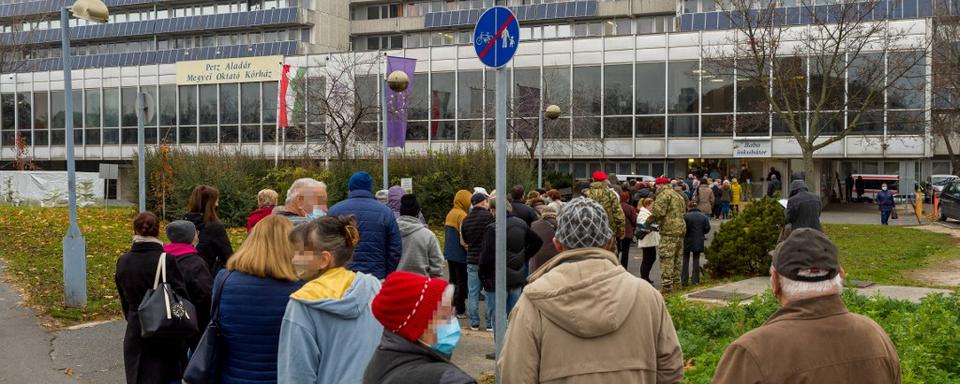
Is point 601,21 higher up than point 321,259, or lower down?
higher up

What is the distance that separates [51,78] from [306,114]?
83.0 feet

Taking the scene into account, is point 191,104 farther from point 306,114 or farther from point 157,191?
point 157,191

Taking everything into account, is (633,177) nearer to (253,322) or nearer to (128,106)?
(128,106)

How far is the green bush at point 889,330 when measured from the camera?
637 centimetres

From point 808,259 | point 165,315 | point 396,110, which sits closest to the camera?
point 808,259

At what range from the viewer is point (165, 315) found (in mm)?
5848

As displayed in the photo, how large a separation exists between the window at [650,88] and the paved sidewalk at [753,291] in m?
29.2

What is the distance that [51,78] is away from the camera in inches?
2229

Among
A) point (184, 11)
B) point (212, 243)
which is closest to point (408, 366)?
point (212, 243)

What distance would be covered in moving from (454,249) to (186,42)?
63.4 metres

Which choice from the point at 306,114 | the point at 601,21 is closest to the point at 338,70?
the point at 306,114

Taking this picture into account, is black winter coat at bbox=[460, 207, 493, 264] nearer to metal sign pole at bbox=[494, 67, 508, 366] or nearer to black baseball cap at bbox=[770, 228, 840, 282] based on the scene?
metal sign pole at bbox=[494, 67, 508, 366]

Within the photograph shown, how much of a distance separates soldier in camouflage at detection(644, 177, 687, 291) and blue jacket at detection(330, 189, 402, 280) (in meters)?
6.75

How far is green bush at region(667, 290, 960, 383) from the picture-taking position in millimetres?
6371
